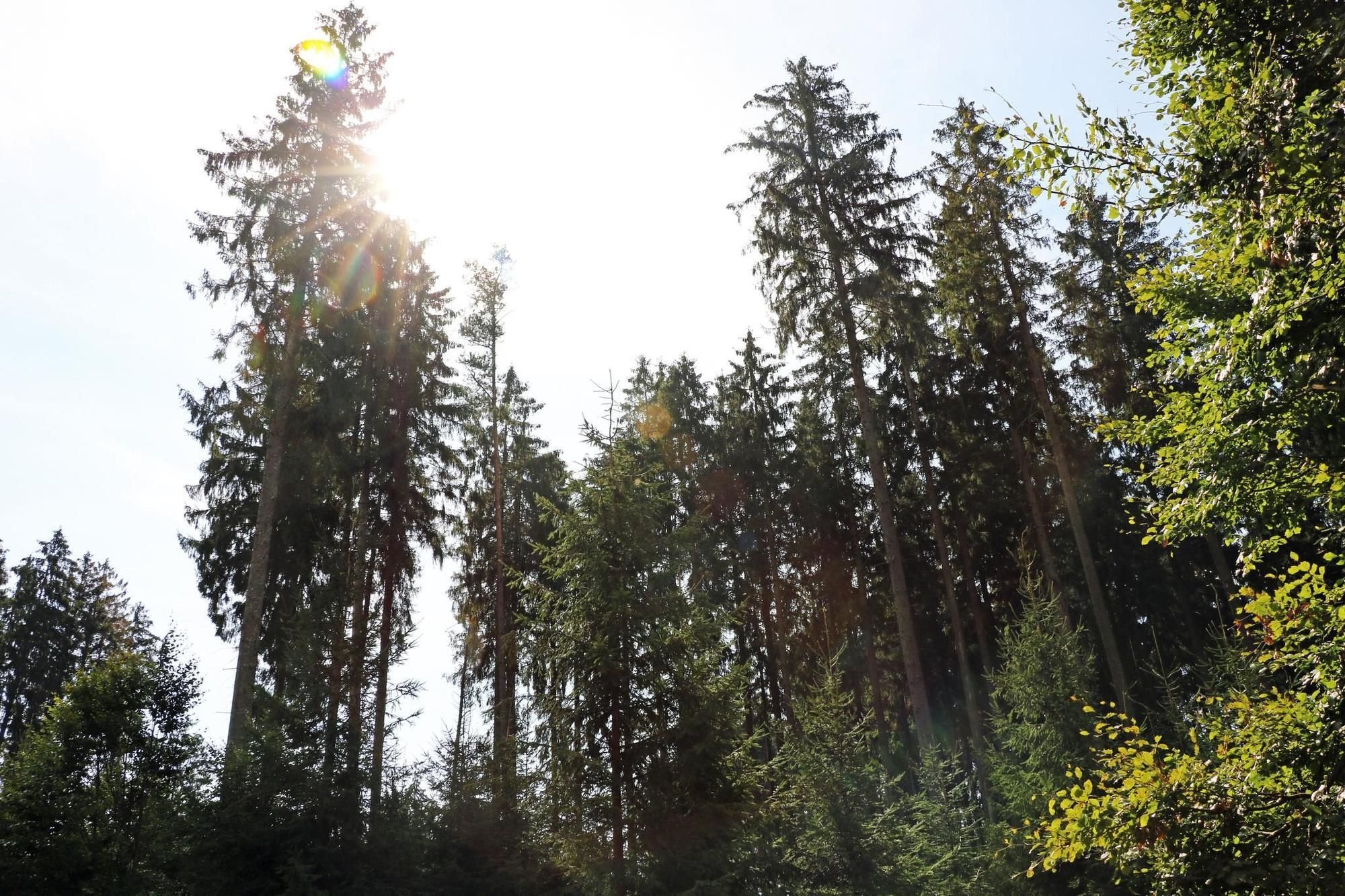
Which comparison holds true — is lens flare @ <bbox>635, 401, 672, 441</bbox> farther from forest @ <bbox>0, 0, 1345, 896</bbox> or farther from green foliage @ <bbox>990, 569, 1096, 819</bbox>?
green foliage @ <bbox>990, 569, 1096, 819</bbox>

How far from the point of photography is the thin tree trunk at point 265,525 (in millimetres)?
17125

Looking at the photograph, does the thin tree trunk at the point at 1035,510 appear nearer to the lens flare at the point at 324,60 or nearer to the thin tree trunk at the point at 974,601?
the thin tree trunk at the point at 974,601

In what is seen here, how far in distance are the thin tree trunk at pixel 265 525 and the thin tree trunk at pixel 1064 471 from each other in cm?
1738

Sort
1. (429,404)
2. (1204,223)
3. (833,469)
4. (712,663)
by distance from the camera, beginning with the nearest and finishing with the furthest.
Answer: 1. (1204,223)
2. (712,663)
3. (429,404)
4. (833,469)

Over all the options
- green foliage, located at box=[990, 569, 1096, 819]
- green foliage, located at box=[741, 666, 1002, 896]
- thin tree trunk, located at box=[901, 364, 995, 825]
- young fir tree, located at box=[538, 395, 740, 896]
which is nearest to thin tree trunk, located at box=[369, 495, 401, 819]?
young fir tree, located at box=[538, 395, 740, 896]

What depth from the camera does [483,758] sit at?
16.0 m

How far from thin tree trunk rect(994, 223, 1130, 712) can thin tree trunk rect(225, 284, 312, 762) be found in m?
17.4

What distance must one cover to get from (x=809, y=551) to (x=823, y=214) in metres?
11.8

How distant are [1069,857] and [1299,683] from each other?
198 cm

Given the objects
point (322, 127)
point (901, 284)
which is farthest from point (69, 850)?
point (901, 284)

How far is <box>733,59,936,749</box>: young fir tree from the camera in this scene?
68.1 feet

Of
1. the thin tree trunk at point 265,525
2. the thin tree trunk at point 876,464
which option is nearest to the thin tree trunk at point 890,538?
the thin tree trunk at point 876,464

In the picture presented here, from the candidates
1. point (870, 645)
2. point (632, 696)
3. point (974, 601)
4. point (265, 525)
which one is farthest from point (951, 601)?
point (265, 525)

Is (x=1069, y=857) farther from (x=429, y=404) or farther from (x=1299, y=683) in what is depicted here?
(x=429, y=404)
